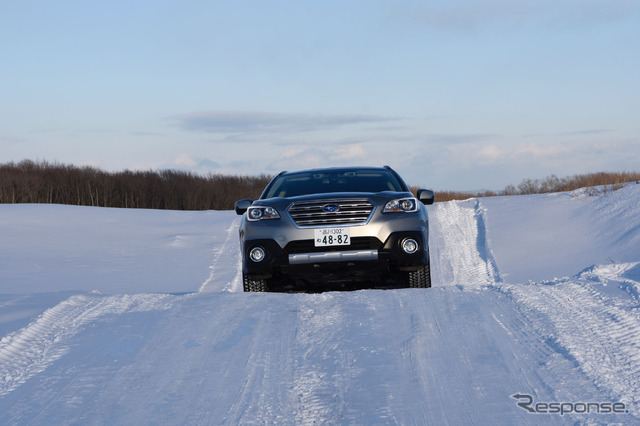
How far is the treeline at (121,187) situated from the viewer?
39562mm

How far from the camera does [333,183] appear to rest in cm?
883

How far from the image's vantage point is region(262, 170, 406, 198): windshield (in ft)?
28.2

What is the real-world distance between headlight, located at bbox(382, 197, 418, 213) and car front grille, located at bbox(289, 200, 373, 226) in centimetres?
21

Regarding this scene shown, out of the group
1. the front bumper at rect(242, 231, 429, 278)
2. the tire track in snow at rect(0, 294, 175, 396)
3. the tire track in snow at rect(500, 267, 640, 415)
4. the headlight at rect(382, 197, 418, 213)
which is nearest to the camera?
the tire track in snow at rect(500, 267, 640, 415)

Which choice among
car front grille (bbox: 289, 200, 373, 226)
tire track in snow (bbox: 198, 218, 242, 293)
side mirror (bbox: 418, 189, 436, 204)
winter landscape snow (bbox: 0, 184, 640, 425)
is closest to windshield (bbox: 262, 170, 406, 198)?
side mirror (bbox: 418, 189, 436, 204)

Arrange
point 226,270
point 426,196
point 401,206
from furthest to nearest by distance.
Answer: point 226,270 → point 426,196 → point 401,206

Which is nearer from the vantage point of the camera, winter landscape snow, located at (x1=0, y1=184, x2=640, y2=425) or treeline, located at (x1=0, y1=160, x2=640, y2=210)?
winter landscape snow, located at (x1=0, y1=184, x2=640, y2=425)

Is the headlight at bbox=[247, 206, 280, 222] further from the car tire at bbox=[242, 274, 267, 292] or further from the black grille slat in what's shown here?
the car tire at bbox=[242, 274, 267, 292]

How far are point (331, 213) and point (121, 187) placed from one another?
38.7 m

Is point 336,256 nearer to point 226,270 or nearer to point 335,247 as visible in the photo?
point 335,247

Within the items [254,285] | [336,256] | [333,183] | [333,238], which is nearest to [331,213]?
[333,238]

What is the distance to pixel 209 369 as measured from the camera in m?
4.88

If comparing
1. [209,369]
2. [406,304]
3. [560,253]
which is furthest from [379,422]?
[560,253]

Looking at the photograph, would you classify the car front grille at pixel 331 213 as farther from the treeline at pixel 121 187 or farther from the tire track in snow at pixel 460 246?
the treeline at pixel 121 187
